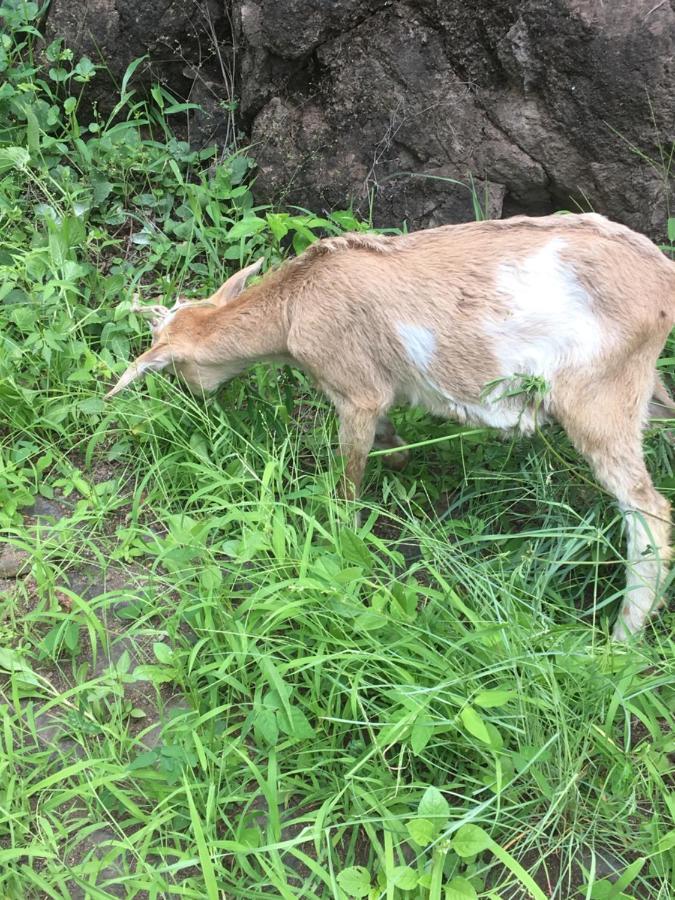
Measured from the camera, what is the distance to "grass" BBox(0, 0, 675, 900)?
2541 millimetres

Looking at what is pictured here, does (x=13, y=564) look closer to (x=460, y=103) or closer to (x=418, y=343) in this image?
(x=418, y=343)

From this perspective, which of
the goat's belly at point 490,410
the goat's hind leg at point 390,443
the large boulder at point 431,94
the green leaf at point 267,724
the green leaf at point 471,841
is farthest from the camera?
the large boulder at point 431,94

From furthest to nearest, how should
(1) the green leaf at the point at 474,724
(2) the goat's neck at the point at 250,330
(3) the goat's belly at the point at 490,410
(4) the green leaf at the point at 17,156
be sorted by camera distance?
(4) the green leaf at the point at 17,156 < (2) the goat's neck at the point at 250,330 < (3) the goat's belly at the point at 490,410 < (1) the green leaf at the point at 474,724

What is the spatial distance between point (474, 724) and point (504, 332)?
155cm

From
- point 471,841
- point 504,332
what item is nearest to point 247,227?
point 504,332

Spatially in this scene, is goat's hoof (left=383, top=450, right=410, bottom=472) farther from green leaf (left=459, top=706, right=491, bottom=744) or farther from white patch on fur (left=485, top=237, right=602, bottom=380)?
green leaf (left=459, top=706, right=491, bottom=744)

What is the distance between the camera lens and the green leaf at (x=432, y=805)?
2391mm

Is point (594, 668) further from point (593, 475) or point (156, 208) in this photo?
point (156, 208)

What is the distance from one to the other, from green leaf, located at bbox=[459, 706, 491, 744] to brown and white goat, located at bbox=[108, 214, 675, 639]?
89 cm

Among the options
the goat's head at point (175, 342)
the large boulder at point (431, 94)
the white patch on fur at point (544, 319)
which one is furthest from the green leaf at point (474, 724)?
the large boulder at point (431, 94)

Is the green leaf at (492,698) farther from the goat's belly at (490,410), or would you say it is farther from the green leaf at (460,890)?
the goat's belly at (490,410)

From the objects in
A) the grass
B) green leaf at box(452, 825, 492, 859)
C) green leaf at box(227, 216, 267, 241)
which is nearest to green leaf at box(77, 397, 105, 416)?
the grass

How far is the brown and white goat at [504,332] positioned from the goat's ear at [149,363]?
46 centimetres

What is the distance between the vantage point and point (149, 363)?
3.82 meters
